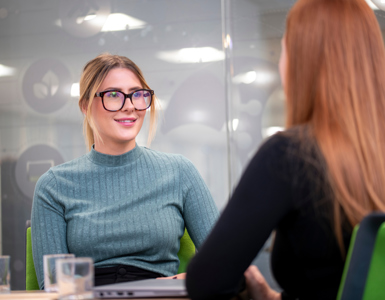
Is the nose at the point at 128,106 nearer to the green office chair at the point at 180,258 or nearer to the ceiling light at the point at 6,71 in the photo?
the green office chair at the point at 180,258

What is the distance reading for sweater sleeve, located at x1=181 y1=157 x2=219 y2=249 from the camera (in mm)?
2041

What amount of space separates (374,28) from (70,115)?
300 centimetres

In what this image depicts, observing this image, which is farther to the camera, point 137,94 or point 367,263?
point 137,94

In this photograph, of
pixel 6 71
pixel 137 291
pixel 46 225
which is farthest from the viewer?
pixel 6 71

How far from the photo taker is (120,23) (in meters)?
3.72

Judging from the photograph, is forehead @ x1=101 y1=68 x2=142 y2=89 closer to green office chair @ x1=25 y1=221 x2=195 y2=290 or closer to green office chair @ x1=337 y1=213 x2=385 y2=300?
green office chair @ x1=25 y1=221 x2=195 y2=290

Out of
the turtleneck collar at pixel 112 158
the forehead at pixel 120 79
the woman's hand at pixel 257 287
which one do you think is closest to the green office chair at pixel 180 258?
the turtleneck collar at pixel 112 158

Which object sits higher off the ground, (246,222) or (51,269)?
(246,222)

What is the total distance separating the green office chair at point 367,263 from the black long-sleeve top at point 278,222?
0.11 meters

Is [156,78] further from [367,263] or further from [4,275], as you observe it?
[367,263]

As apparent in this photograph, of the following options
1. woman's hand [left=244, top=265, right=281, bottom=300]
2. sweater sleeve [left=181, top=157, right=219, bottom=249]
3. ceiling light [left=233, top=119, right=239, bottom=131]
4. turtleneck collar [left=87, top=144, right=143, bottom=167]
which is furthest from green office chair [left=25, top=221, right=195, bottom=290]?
A: ceiling light [left=233, top=119, right=239, bottom=131]

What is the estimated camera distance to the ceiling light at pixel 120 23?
12.1 feet

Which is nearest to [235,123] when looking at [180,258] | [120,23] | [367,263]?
[120,23]

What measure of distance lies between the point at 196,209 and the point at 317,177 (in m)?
1.14
